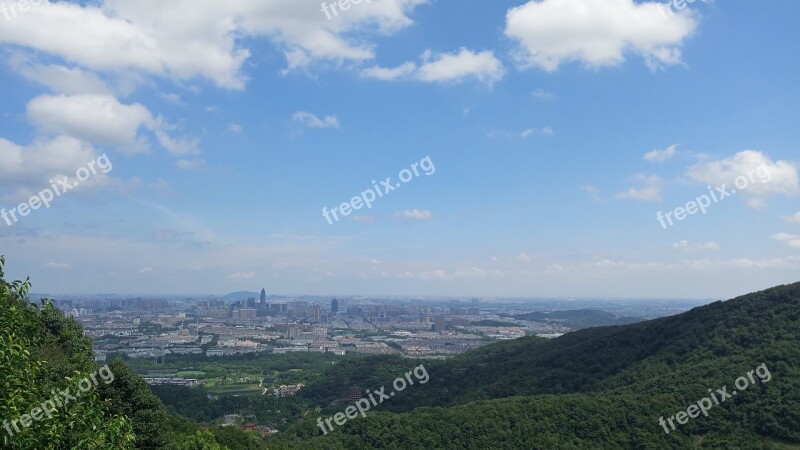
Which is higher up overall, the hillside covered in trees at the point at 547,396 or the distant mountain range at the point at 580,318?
the hillside covered in trees at the point at 547,396

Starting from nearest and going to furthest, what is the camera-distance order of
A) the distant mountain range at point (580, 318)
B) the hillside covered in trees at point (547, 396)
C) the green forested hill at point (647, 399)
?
the hillside covered in trees at point (547, 396)
the green forested hill at point (647, 399)
the distant mountain range at point (580, 318)

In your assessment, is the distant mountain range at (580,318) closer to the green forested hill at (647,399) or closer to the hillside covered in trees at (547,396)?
the hillside covered in trees at (547,396)

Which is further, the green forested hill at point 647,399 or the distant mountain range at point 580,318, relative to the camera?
the distant mountain range at point 580,318

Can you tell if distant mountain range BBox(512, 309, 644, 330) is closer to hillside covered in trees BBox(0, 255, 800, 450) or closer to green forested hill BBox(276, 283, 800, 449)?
hillside covered in trees BBox(0, 255, 800, 450)

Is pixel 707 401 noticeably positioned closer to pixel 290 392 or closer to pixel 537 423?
pixel 537 423

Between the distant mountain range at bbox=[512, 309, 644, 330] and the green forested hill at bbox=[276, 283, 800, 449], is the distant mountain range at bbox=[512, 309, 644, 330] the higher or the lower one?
the lower one

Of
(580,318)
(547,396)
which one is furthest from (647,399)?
(580,318)

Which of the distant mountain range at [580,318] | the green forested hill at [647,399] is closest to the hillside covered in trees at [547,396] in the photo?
the green forested hill at [647,399]

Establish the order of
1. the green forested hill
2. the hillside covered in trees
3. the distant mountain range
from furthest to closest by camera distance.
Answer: the distant mountain range
the green forested hill
the hillside covered in trees

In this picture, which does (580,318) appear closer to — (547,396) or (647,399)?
(547,396)

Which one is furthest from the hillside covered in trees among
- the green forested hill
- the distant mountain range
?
the distant mountain range
